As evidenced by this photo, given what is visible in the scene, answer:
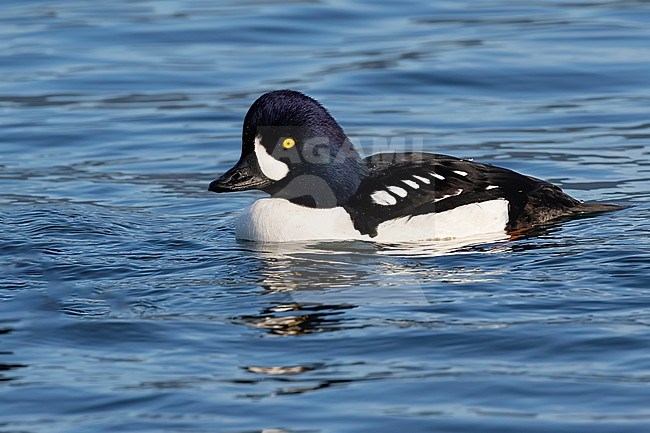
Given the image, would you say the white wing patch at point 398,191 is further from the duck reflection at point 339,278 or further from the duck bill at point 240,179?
the duck bill at point 240,179

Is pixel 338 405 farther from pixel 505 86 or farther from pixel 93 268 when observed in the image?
pixel 505 86

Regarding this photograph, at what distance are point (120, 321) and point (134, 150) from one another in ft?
18.2

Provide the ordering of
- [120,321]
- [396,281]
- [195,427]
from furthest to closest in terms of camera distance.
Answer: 1. [396,281]
2. [120,321]
3. [195,427]

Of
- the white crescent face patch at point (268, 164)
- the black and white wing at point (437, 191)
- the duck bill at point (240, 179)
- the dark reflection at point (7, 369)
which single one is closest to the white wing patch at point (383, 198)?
the black and white wing at point (437, 191)

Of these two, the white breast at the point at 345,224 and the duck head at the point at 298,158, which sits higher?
the duck head at the point at 298,158

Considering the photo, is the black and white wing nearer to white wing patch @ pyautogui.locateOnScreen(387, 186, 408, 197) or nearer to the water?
white wing patch @ pyautogui.locateOnScreen(387, 186, 408, 197)

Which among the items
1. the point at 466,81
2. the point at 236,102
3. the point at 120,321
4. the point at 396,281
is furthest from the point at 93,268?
the point at 466,81

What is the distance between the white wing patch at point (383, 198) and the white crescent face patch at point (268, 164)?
637 mm

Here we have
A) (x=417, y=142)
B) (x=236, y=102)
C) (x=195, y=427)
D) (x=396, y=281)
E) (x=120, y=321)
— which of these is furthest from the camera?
(x=236, y=102)

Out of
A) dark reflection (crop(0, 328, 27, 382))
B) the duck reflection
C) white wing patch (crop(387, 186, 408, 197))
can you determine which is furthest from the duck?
dark reflection (crop(0, 328, 27, 382))

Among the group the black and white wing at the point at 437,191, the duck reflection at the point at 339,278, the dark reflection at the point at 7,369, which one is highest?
the black and white wing at the point at 437,191

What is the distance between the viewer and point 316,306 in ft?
24.8

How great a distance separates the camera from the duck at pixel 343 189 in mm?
9000

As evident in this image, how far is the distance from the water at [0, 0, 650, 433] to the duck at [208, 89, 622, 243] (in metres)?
0.20
